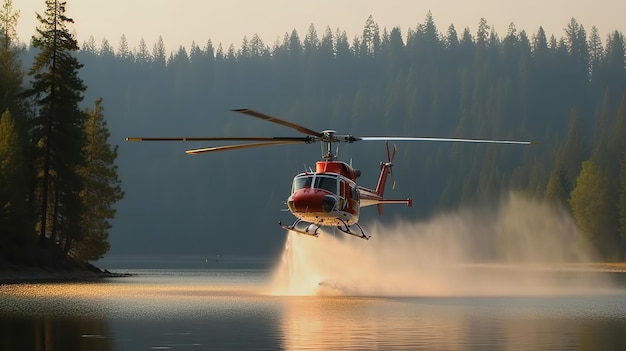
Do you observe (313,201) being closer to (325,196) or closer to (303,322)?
(325,196)

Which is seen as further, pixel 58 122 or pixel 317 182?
pixel 58 122

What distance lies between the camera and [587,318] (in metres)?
49.9

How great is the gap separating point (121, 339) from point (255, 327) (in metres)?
6.51

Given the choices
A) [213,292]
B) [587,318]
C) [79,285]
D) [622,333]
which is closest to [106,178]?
[79,285]

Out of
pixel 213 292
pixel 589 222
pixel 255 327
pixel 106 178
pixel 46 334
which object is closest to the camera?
pixel 46 334

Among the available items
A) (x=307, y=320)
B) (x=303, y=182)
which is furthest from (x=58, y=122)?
(x=307, y=320)

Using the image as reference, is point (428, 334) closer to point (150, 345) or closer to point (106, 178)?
point (150, 345)

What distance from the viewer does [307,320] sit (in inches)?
1829

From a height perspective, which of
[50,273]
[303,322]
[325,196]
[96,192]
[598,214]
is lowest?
[303,322]

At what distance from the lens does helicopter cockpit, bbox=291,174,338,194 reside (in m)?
55.8

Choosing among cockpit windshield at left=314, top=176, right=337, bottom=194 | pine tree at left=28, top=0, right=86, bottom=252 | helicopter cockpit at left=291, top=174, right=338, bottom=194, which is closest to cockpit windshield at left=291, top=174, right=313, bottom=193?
helicopter cockpit at left=291, top=174, right=338, bottom=194

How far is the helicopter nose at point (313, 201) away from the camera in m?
55.1

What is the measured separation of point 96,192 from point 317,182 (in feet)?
171

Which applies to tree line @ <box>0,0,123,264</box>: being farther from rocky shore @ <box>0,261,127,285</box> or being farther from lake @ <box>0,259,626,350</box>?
lake @ <box>0,259,626,350</box>
